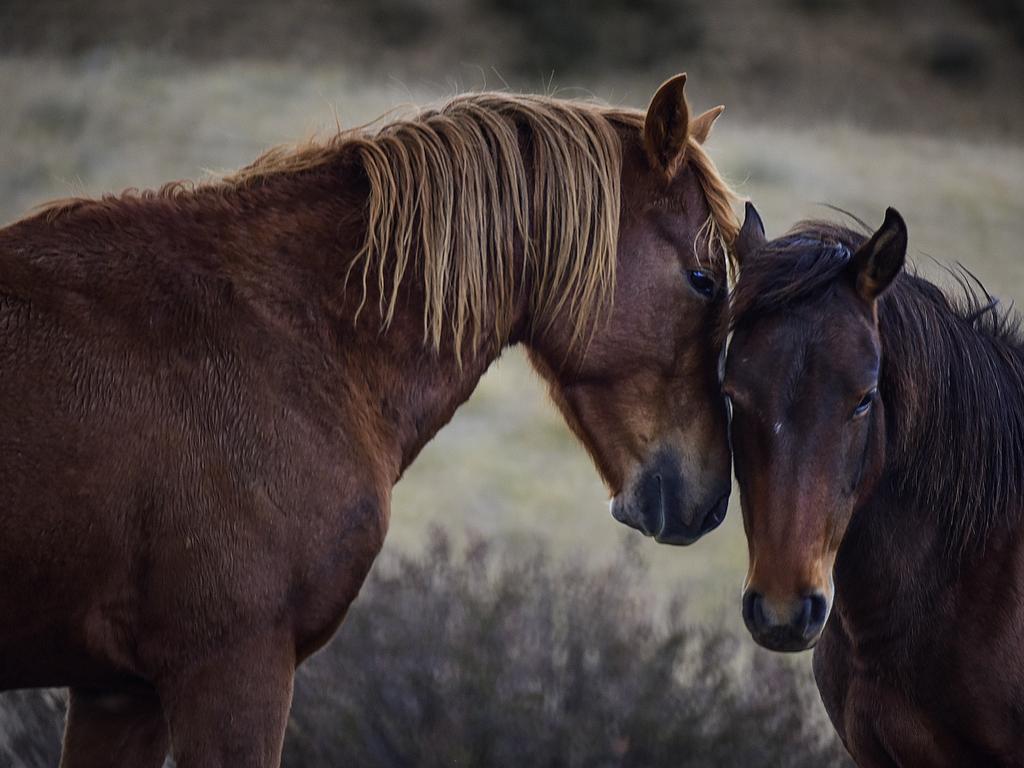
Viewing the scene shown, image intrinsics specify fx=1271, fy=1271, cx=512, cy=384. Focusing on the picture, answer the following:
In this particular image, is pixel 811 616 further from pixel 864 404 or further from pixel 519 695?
pixel 519 695

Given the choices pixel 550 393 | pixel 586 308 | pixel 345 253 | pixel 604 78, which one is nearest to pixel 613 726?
pixel 550 393

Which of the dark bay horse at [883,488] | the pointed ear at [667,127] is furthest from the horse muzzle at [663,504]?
the pointed ear at [667,127]

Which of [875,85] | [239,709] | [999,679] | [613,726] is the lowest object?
[875,85]

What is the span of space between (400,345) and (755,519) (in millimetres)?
955

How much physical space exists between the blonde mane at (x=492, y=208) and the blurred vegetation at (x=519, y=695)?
5.35 feet

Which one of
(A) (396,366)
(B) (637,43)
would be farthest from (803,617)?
(B) (637,43)

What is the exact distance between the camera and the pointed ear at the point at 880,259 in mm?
3078

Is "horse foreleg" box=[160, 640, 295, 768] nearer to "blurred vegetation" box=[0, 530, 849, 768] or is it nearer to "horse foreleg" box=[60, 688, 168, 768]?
"horse foreleg" box=[60, 688, 168, 768]

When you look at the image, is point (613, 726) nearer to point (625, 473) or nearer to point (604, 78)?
point (625, 473)

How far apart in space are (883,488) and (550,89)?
6.26 meters

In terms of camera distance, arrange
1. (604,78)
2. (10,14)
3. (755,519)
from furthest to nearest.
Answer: (604,78) → (10,14) → (755,519)

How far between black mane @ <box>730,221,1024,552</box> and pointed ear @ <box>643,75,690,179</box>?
0.34 m

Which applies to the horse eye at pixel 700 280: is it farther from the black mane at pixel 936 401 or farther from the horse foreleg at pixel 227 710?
the horse foreleg at pixel 227 710

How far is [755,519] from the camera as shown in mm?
3051
